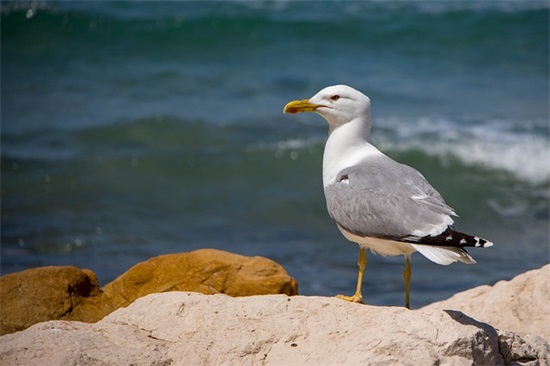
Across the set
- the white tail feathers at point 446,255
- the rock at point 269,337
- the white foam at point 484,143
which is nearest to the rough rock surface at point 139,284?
the rock at point 269,337

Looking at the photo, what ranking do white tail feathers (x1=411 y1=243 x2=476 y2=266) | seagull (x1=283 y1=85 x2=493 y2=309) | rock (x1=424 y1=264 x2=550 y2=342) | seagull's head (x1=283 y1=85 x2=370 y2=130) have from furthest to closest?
rock (x1=424 y1=264 x2=550 y2=342) → seagull's head (x1=283 y1=85 x2=370 y2=130) → seagull (x1=283 y1=85 x2=493 y2=309) → white tail feathers (x1=411 y1=243 x2=476 y2=266)

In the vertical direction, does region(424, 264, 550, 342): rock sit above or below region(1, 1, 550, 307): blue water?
above

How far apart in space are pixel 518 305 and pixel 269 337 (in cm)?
203

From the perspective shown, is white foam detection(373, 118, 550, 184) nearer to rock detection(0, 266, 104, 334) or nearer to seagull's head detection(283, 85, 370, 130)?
seagull's head detection(283, 85, 370, 130)

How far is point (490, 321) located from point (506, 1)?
2064cm

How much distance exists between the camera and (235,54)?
65.5ft

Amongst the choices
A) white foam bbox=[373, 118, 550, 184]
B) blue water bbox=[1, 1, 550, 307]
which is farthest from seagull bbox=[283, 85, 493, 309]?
white foam bbox=[373, 118, 550, 184]

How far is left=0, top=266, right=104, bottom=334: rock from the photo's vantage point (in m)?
5.79

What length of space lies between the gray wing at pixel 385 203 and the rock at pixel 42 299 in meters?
1.81

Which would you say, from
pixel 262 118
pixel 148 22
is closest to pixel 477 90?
pixel 262 118

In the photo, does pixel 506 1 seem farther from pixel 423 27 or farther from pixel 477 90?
pixel 477 90

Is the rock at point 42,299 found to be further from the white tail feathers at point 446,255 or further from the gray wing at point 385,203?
the white tail feathers at point 446,255

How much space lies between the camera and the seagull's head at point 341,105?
5352 millimetres

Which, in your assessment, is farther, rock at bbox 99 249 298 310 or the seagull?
rock at bbox 99 249 298 310
